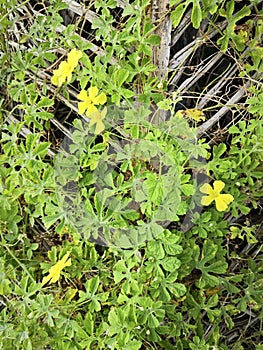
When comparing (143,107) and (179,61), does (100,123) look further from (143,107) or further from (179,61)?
(179,61)

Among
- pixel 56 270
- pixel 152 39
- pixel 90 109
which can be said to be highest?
pixel 152 39

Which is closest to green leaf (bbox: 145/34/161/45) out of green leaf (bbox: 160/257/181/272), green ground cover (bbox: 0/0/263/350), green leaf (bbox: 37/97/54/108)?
green ground cover (bbox: 0/0/263/350)

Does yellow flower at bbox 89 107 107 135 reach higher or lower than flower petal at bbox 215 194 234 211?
higher

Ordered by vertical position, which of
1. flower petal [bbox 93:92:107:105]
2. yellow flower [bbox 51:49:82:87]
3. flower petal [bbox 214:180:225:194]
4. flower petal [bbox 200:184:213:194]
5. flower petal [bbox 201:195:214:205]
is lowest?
flower petal [bbox 201:195:214:205]

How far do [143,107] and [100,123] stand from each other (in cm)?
11

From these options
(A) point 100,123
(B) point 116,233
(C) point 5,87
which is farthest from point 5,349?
(C) point 5,87

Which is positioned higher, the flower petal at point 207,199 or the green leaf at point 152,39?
the green leaf at point 152,39

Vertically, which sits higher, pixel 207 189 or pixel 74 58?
pixel 74 58

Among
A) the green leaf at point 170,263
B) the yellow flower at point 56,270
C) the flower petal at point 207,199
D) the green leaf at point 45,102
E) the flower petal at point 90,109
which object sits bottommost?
the yellow flower at point 56,270

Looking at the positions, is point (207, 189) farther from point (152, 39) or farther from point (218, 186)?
point (152, 39)

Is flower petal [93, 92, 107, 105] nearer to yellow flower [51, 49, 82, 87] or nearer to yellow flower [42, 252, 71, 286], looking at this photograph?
yellow flower [51, 49, 82, 87]

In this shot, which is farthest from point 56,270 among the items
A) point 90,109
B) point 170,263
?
point 90,109

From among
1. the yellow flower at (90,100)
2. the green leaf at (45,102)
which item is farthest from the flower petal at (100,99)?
the green leaf at (45,102)

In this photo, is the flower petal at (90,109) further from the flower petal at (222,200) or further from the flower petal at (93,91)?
the flower petal at (222,200)
